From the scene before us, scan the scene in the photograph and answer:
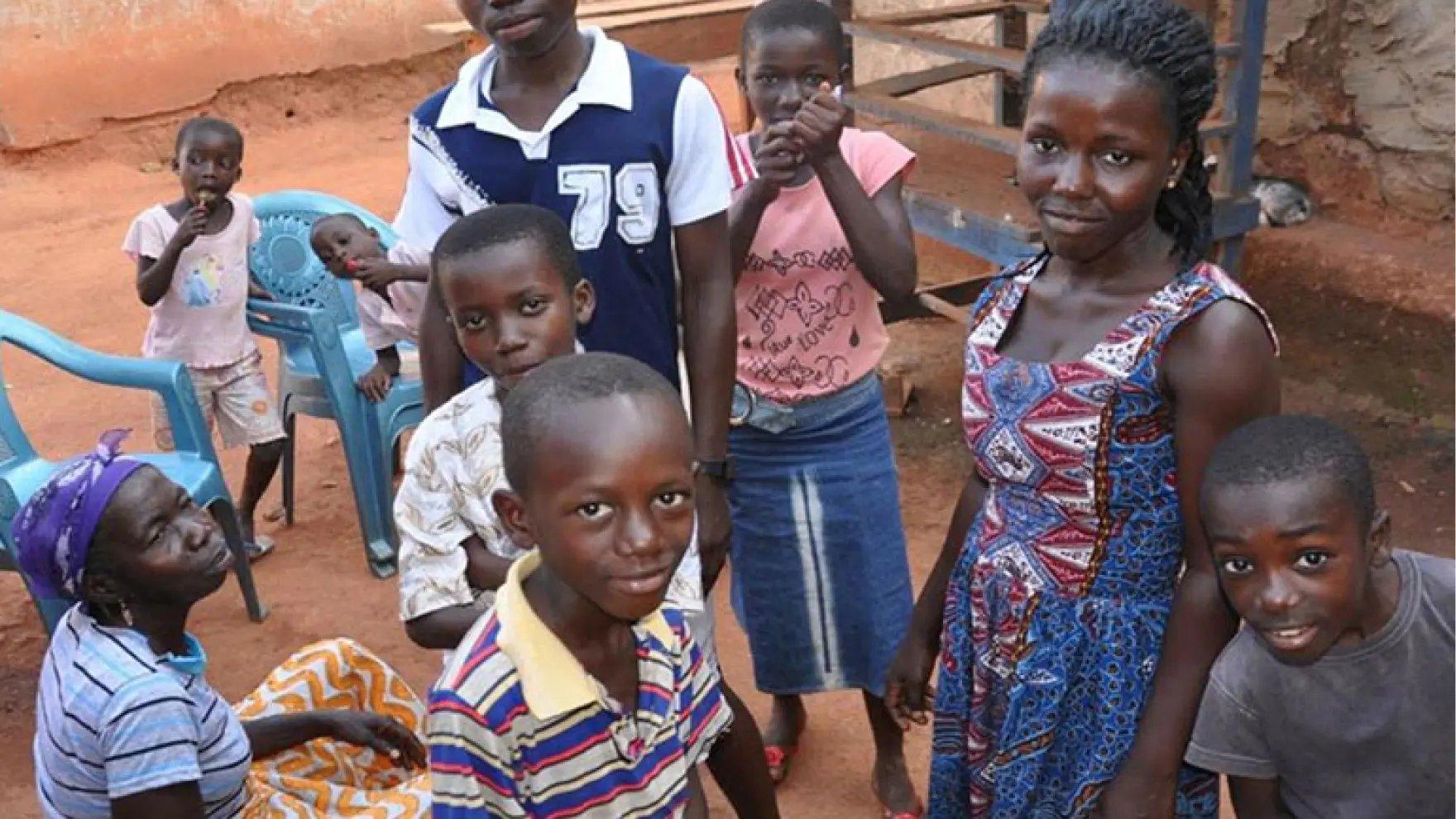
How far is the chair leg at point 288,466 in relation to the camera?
4766mm

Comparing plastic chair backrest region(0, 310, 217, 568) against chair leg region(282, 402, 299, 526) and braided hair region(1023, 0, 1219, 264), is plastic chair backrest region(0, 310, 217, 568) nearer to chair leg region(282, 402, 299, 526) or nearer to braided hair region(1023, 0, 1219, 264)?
chair leg region(282, 402, 299, 526)

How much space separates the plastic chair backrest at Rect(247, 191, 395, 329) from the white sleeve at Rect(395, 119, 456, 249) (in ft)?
7.65

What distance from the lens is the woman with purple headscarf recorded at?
2.20 m

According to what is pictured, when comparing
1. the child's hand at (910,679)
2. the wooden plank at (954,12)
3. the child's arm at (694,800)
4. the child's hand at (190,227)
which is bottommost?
the child's hand at (910,679)

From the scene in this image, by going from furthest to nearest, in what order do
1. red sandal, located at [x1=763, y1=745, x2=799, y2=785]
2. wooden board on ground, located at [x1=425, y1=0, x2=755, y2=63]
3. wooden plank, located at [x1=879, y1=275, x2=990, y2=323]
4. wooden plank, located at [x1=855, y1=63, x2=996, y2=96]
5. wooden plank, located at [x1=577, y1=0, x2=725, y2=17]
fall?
wooden plank, located at [x1=577, y1=0, x2=725, y2=17]
wooden board on ground, located at [x1=425, y1=0, x2=755, y2=63]
wooden plank, located at [x1=855, y1=63, x2=996, y2=96]
wooden plank, located at [x1=879, y1=275, x2=990, y2=323]
red sandal, located at [x1=763, y1=745, x2=799, y2=785]

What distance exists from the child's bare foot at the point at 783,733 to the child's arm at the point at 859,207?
1.05 metres

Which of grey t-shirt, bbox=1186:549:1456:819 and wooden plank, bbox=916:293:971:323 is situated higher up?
grey t-shirt, bbox=1186:549:1456:819

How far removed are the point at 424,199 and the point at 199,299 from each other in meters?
2.23

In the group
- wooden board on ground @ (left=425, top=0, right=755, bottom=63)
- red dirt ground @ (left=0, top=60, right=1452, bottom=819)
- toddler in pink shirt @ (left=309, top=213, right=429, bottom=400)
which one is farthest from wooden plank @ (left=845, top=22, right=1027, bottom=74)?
wooden board on ground @ (left=425, top=0, right=755, bottom=63)

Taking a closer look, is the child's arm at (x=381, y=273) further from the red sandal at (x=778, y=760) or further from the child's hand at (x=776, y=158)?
the red sandal at (x=778, y=760)

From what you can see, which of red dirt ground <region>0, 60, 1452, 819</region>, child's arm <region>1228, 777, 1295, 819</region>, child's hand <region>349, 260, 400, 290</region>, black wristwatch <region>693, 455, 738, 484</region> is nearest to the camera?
child's arm <region>1228, 777, 1295, 819</region>

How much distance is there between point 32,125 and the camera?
9.27 m

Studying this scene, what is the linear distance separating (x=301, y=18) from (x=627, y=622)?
362 inches

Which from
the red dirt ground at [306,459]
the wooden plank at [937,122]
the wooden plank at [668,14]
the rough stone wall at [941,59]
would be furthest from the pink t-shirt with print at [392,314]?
the wooden plank at [668,14]
